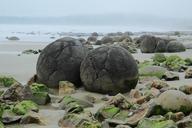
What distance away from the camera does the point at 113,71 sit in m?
6.69

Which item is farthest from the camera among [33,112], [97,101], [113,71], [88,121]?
[113,71]

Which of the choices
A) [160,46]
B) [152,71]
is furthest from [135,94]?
[160,46]

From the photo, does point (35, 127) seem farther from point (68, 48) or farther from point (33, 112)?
point (68, 48)

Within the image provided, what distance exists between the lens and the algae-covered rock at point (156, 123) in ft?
12.8

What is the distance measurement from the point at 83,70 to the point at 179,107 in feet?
8.84

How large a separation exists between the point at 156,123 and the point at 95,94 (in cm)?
269

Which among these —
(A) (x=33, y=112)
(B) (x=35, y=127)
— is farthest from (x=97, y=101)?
(B) (x=35, y=127)

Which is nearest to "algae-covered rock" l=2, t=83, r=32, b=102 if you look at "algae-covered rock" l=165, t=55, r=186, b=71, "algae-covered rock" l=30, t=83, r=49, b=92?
"algae-covered rock" l=30, t=83, r=49, b=92

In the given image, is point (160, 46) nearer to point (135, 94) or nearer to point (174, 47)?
point (174, 47)

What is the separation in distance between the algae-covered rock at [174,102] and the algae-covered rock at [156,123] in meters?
0.44

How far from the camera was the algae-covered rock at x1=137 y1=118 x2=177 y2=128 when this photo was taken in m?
3.89

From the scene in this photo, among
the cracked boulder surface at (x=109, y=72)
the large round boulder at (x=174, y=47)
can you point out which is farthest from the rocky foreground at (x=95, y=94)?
the large round boulder at (x=174, y=47)

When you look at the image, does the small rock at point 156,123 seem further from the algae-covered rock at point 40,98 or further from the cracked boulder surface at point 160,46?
the cracked boulder surface at point 160,46

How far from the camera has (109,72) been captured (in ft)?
21.9
